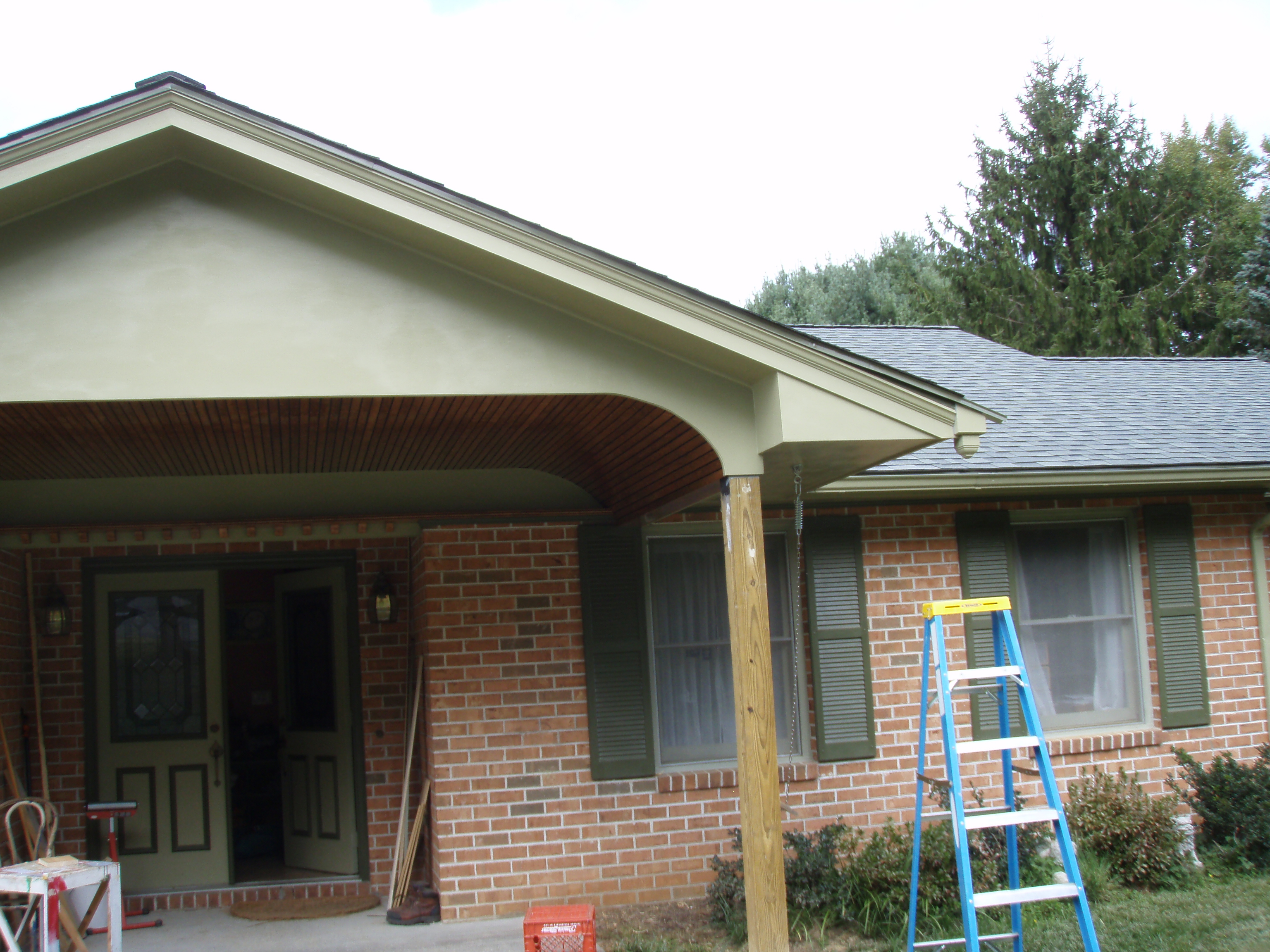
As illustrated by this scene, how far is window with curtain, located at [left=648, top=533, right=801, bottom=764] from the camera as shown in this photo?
276 inches

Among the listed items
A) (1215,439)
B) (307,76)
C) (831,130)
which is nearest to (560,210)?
(831,130)

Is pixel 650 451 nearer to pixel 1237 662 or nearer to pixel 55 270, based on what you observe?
pixel 55 270

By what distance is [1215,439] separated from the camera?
8.00 meters

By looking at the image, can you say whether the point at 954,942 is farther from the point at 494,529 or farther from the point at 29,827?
the point at 29,827

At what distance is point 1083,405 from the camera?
8.70 m

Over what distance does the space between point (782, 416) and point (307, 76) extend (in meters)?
26.3

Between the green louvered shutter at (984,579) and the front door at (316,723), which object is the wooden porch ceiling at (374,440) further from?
the green louvered shutter at (984,579)

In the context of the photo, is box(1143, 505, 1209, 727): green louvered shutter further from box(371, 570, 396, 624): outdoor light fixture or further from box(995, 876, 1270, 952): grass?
box(371, 570, 396, 624): outdoor light fixture

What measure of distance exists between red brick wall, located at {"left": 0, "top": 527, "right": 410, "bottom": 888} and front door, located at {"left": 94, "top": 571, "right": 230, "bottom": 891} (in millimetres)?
184

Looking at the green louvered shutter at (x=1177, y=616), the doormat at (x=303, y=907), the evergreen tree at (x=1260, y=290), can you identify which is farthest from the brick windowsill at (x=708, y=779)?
the evergreen tree at (x=1260, y=290)

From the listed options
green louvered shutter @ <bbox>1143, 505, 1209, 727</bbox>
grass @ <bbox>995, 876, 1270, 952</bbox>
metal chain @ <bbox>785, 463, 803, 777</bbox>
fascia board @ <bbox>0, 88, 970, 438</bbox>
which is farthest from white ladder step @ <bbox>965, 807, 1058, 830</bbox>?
green louvered shutter @ <bbox>1143, 505, 1209, 727</bbox>

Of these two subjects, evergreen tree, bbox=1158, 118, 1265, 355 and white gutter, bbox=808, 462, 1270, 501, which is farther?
evergreen tree, bbox=1158, 118, 1265, 355

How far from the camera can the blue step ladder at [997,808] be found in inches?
176

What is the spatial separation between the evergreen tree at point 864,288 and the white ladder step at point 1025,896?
74.3 ft
